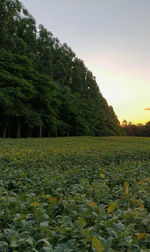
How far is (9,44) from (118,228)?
2488 centimetres

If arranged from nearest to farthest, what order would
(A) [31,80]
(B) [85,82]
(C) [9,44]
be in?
(A) [31,80]
(C) [9,44]
(B) [85,82]

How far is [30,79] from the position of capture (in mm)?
22594

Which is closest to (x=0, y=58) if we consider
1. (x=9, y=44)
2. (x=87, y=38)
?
(x=9, y=44)

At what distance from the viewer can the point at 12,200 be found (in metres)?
1.97

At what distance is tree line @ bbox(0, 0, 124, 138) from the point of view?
18.8 metres

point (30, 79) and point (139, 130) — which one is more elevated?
point (30, 79)

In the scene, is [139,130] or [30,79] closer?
[30,79]

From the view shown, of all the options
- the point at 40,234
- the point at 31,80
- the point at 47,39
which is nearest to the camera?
the point at 40,234

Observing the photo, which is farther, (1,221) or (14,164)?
(14,164)

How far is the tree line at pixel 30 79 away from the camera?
18.8 metres

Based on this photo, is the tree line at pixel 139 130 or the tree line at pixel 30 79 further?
the tree line at pixel 139 130

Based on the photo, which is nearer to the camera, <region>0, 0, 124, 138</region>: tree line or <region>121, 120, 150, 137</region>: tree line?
<region>0, 0, 124, 138</region>: tree line

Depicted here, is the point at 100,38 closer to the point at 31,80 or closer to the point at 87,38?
the point at 87,38

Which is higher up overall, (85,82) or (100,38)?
(85,82)
